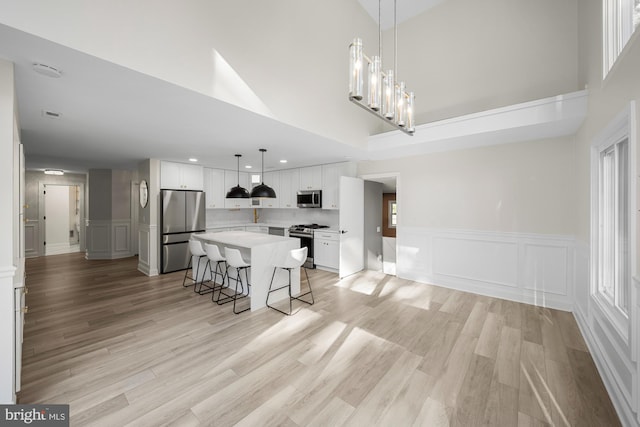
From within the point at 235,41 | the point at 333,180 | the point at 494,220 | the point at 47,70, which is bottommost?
the point at 494,220

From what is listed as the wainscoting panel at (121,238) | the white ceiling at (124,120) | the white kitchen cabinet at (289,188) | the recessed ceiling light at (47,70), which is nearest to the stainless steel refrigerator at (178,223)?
the white ceiling at (124,120)

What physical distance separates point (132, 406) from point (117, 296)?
2.91m

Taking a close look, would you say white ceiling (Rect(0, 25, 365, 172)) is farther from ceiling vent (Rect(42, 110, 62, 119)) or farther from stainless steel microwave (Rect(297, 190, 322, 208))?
stainless steel microwave (Rect(297, 190, 322, 208))

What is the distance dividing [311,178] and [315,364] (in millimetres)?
4590

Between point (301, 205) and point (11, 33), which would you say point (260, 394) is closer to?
point (11, 33)

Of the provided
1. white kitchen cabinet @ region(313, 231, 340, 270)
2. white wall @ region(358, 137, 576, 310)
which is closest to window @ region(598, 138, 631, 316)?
white wall @ region(358, 137, 576, 310)

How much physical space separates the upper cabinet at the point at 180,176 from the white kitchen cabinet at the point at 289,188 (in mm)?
1995

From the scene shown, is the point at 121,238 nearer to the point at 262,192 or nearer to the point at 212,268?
the point at 212,268

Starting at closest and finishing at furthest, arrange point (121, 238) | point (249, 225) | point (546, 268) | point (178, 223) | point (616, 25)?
point (616, 25) < point (546, 268) < point (178, 223) < point (121, 238) < point (249, 225)

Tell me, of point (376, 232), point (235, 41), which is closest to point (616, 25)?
point (235, 41)

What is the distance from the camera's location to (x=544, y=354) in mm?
2477

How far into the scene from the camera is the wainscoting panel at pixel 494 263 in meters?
3.57

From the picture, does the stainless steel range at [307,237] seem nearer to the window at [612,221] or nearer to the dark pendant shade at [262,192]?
the dark pendant shade at [262,192]

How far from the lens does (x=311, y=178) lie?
632 centimetres
